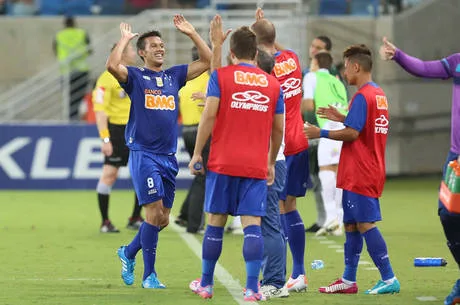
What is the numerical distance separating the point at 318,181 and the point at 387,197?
4.73 meters

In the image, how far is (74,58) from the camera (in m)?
23.2

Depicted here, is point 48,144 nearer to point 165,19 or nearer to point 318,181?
point 165,19

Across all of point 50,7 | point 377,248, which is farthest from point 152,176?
point 50,7

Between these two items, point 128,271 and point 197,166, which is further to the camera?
point 128,271

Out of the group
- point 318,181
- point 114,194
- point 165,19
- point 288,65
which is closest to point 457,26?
point 165,19

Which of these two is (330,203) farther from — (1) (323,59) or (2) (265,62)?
(2) (265,62)

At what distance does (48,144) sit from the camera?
66.8ft

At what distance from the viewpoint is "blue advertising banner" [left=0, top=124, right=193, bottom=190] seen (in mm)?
20344

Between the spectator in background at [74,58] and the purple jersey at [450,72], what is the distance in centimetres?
1454

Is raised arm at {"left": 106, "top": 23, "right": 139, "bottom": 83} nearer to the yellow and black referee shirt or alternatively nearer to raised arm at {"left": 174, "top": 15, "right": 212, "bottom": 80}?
raised arm at {"left": 174, "top": 15, "right": 212, "bottom": 80}

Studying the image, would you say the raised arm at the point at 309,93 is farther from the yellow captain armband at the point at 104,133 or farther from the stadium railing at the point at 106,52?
the stadium railing at the point at 106,52

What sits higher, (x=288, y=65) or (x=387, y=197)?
(x=288, y=65)

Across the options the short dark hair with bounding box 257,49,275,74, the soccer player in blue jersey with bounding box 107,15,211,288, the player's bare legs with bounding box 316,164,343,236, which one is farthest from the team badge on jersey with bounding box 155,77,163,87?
the player's bare legs with bounding box 316,164,343,236

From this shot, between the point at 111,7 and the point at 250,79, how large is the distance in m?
→ 17.7
